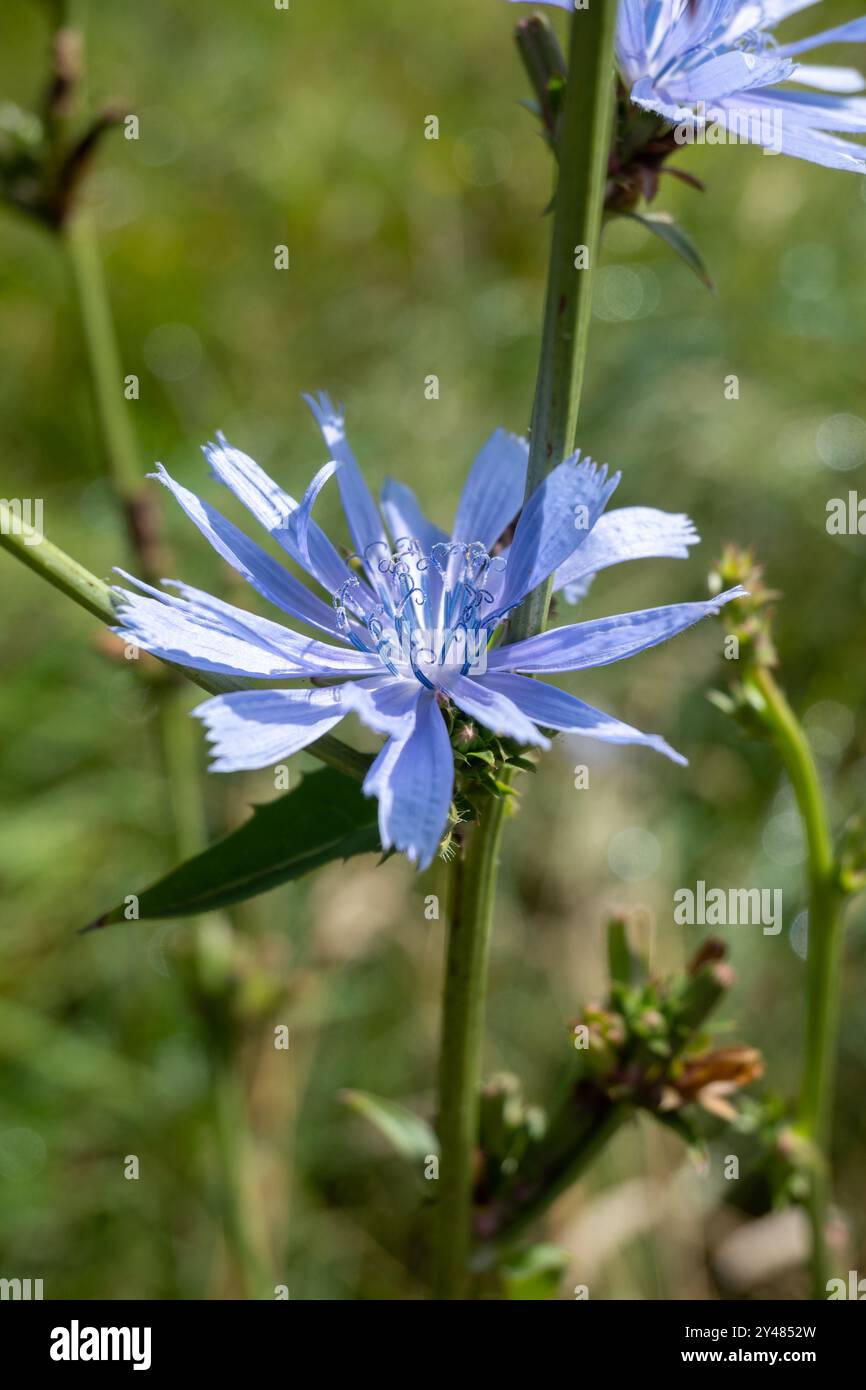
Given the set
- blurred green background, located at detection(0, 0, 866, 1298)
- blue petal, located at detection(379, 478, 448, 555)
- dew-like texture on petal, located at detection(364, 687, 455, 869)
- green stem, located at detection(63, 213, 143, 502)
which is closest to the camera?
dew-like texture on petal, located at detection(364, 687, 455, 869)

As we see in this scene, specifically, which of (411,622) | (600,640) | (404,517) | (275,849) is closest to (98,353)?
(404,517)

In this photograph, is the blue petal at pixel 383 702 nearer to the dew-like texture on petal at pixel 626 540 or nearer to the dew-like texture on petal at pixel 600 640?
the dew-like texture on petal at pixel 600 640

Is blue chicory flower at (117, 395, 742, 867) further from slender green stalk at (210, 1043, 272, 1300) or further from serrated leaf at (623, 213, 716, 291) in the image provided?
slender green stalk at (210, 1043, 272, 1300)

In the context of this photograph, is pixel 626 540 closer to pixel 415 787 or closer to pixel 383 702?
pixel 383 702

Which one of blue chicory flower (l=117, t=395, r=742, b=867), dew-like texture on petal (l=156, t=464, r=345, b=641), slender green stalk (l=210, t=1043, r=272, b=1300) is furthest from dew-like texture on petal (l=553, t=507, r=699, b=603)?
slender green stalk (l=210, t=1043, r=272, b=1300)

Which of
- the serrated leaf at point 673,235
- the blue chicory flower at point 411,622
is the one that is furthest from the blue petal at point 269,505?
the serrated leaf at point 673,235

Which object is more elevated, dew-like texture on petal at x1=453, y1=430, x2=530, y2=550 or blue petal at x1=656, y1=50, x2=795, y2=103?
blue petal at x1=656, y1=50, x2=795, y2=103
